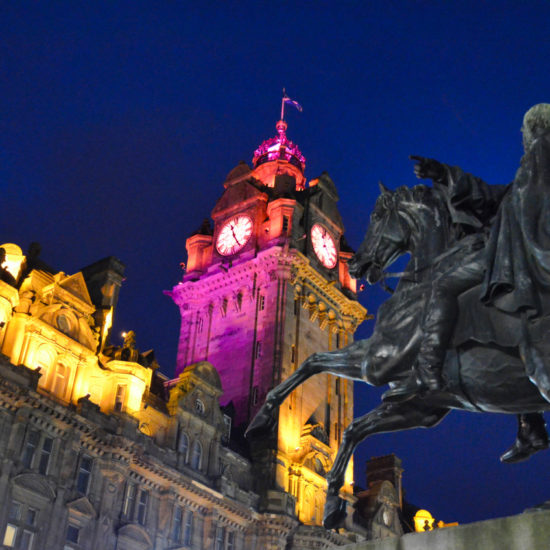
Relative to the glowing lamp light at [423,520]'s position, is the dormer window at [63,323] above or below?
below

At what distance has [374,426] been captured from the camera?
871 cm

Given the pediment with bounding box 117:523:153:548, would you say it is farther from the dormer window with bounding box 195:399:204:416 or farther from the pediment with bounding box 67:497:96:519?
the dormer window with bounding box 195:399:204:416

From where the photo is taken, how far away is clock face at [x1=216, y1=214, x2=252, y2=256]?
217 ft

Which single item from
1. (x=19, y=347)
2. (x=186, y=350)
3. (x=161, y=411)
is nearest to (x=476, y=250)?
(x=19, y=347)

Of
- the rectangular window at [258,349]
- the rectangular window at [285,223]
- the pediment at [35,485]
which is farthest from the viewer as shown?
the rectangular window at [285,223]

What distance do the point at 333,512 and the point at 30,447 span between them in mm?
30285

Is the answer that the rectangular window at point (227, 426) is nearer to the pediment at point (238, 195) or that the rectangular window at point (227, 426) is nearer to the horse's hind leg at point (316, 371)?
the pediment at point (238, 195)

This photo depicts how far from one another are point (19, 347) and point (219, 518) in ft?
52.7

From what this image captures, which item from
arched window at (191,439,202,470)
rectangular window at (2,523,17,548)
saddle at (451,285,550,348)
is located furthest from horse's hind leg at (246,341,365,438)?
arched window at (191,439,202,470)

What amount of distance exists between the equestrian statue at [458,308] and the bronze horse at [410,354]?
0.04 feet

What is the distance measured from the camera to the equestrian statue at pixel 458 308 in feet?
24.0

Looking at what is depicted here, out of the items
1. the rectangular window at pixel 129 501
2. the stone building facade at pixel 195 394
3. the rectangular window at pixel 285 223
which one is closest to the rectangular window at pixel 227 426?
the stone building facade at pixel 195 394

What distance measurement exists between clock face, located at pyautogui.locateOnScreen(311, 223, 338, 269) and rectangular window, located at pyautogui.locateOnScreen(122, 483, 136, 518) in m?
29.5

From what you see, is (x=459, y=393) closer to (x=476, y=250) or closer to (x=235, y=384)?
(x=476, y=250)
